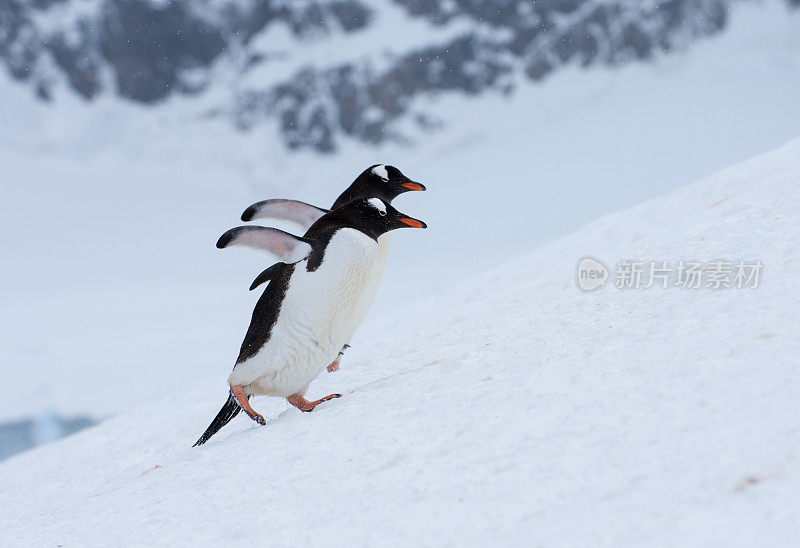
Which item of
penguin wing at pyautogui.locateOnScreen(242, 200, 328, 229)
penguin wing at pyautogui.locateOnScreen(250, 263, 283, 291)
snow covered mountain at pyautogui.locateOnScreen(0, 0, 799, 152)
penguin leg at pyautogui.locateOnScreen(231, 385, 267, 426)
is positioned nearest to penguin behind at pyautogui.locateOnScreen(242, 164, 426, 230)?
penguin wing at pyautogui.locateOnScreen(242, 200, 328, 229)

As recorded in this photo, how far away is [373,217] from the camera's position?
3201 millimetres

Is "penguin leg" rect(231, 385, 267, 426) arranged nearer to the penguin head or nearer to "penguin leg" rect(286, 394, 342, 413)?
"penguin leg" rect(286, 394, 342, 413)

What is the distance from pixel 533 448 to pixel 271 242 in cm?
146

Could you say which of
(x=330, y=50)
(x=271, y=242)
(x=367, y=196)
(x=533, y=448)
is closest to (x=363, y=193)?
(x=367, y=196)

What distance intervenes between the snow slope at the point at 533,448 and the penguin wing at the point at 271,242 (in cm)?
67

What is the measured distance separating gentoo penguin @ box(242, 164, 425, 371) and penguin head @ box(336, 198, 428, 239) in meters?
0.28

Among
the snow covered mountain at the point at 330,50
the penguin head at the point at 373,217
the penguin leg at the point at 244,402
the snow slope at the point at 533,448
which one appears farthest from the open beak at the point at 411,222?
the snow covered mountain at the point at 330,50

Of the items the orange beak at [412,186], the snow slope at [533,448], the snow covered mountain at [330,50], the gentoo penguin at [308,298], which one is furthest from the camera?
the snow covered mountain at [330,50]

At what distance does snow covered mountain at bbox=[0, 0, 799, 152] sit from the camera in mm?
50562

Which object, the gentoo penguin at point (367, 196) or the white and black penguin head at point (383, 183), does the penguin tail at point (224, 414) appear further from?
the white and black penguin head at point (383, 183)

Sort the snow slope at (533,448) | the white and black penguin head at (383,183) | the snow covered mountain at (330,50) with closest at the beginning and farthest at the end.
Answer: the snow slope at (533,448) → the white and black penguin head at (383,183) → the snow covered mountain at (330,50)

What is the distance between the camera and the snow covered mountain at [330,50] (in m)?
50.6

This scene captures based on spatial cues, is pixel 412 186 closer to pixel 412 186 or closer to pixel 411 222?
pixel 412 186

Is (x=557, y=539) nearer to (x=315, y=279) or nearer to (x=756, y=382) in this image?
(x=756, y=382)
